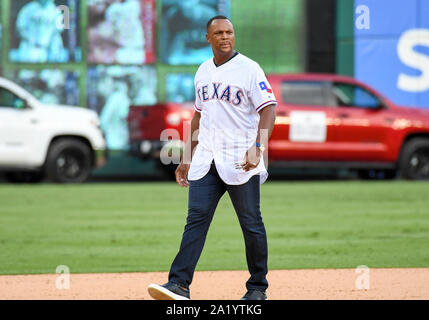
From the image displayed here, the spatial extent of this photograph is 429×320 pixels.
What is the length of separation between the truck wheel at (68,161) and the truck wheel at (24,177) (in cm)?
152

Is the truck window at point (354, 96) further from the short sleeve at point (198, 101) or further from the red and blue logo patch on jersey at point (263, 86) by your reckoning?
the red and blue logo patch on jersey at point (263, 86)

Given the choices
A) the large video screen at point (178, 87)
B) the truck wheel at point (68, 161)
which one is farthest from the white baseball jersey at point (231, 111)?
the large video screen at point (178, 87)

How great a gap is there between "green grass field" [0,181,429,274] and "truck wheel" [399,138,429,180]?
1.11m

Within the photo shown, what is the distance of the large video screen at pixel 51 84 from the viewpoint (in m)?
24.3

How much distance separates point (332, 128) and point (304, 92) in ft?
2.92

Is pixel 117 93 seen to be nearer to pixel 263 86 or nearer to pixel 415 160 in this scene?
pixel 415 160

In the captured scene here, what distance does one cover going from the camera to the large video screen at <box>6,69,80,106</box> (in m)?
24.3

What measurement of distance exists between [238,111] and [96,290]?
2029 mm

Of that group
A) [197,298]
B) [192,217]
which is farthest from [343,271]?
[192,217]

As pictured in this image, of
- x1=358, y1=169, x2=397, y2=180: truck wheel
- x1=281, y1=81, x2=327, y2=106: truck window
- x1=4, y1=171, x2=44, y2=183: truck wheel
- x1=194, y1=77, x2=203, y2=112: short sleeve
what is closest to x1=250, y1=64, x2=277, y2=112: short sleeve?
x1=194, y1=77, x2=203, y2=112: short sleeve

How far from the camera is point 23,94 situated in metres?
18.4

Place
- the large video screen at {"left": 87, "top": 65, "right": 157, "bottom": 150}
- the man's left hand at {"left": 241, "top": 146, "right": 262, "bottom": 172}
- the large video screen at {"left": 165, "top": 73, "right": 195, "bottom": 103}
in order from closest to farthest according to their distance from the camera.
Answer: the man's left hand at {"left": 241, "top": 146, "right": 262, "bottom": 172} < the large video screen at {"left": 87, "top": 65, "right": 157, "bottom": 150} < the large video screen at {"left": 165, "top": 73, "right": 195, "bottom": 103}

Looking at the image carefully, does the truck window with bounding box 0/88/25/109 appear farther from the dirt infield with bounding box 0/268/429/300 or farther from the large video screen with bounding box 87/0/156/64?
the dirt infield with bounding box 0/268/429/300
